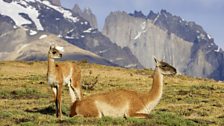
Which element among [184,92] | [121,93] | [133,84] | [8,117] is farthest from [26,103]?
[133,84]

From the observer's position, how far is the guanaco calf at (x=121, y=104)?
17.7 m

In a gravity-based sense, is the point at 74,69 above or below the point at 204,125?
above

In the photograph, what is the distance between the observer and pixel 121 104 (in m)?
17.7

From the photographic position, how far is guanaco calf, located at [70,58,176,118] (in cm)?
1767

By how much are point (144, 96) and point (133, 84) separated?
87.5 ft

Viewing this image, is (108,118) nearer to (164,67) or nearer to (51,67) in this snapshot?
(164,67)

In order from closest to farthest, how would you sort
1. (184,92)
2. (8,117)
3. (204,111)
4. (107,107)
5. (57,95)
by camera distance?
(107,107) → (8,117) → (57,95) → (204,111) → (184,92)

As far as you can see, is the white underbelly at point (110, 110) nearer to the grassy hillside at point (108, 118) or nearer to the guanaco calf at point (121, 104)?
the guanaco calf at point (121, 104)

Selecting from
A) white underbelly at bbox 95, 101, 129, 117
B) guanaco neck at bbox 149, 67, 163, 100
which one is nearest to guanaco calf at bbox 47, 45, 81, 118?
white underbelly at bbox 95, 101, 129, 117

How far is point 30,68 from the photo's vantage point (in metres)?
63.2

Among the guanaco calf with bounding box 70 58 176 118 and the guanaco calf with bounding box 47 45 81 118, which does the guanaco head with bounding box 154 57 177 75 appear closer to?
the guanaco calf with bounding box 70 58 176 118

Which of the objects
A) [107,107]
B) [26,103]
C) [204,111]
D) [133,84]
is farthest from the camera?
[133,84]

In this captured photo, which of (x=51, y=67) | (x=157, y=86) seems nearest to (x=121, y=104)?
(x=157, y=86)

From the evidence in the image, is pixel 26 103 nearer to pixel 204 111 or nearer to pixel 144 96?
pixel 204 111
